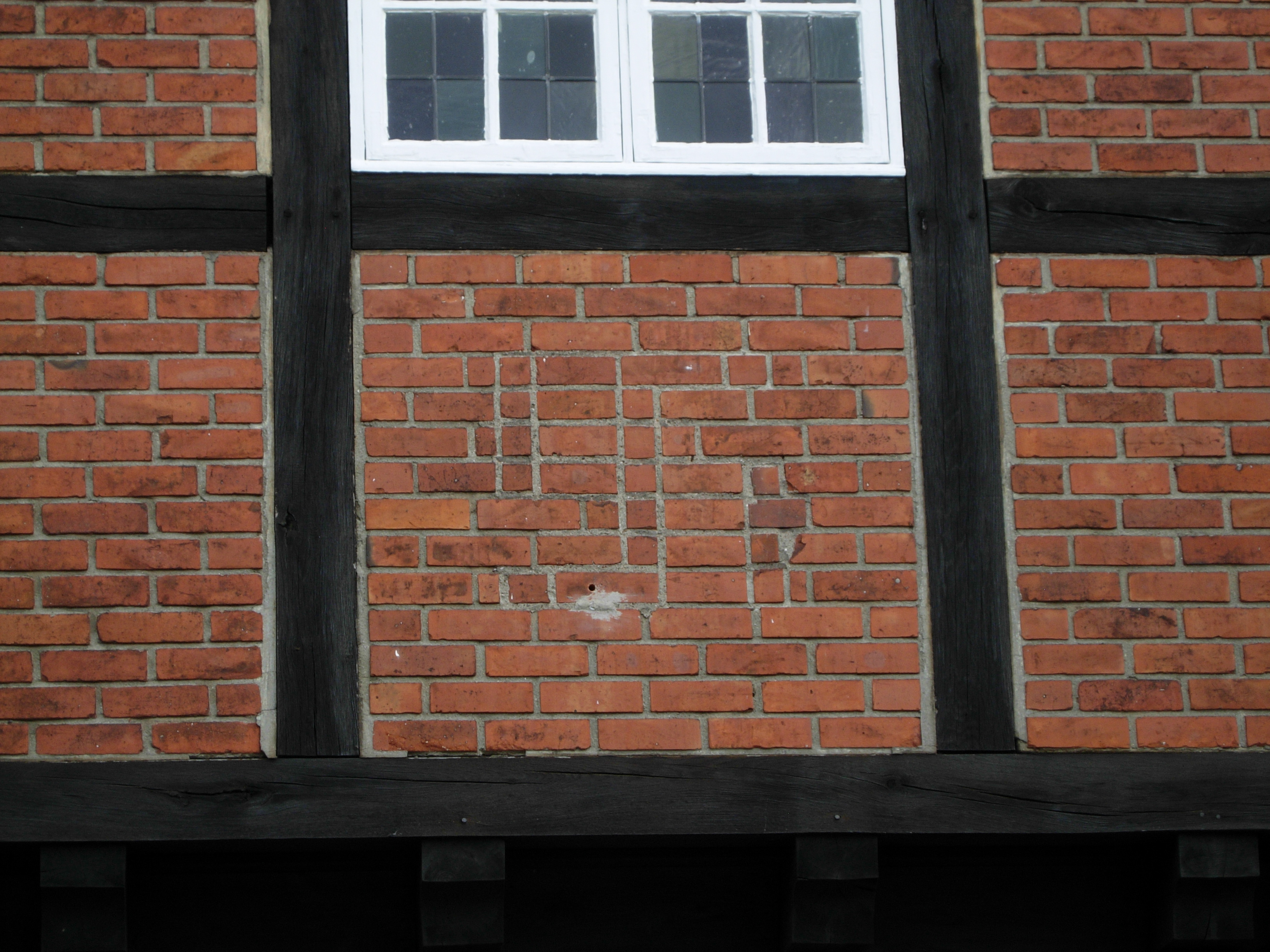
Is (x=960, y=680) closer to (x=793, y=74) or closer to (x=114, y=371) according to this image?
(x=793, y=74)

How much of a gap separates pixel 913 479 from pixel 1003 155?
891 mm

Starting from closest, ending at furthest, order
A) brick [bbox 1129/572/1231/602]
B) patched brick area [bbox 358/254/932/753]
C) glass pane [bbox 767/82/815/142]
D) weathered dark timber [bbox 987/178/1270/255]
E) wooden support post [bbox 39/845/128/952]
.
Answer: wooden support post [bbox 39/845/128/952], patched brick area [bbox 358/254/932/753], brick [bbox 1129/572/1231/602], weathered dark timber [bbox 987/178/1270/255], glass pane [bbox 767/82/815/142]

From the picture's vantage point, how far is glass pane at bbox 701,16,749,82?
3836 millimetres

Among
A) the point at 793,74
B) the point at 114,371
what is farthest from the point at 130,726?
the point at 793,74

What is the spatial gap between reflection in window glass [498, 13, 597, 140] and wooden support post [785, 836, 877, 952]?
1898 mm

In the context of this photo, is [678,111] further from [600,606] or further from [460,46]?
[600,606]

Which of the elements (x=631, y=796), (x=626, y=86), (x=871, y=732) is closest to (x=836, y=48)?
(x=626, y=86)

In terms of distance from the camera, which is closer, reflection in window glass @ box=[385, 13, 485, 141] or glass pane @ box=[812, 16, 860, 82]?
reflection in window glass @ box=[385, 13, 485, 141]

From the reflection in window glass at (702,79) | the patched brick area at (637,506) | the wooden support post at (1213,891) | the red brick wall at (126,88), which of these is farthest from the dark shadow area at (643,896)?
the reflection in window glass at (702,79)

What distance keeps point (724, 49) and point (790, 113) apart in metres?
0.25

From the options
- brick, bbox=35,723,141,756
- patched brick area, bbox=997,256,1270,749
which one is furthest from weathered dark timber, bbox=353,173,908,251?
brick, bbox=35,723,141,756

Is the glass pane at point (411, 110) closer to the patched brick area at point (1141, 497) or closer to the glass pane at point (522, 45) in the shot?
the glass pane at point (522, 45)

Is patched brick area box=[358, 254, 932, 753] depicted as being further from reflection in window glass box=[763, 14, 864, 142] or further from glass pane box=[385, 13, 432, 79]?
glass pane box=[385, 13, 432, 79]

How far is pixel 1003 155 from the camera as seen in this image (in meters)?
3.76
